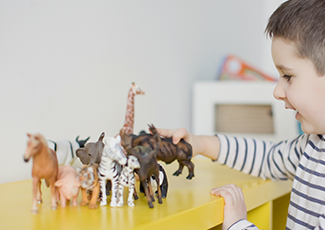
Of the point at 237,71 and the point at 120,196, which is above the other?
→ the point at 237,71

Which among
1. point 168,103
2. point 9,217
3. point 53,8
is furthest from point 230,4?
point 9,217

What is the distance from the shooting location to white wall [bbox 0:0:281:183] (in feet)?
2.28

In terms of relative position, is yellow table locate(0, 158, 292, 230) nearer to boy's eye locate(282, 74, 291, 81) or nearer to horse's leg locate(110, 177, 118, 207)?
horse's leg locate(110, 177, 118, 207)

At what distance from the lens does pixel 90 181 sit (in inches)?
18.9

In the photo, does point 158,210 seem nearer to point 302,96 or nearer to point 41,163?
point 41,163

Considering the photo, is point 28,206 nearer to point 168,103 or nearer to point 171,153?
point 171,153

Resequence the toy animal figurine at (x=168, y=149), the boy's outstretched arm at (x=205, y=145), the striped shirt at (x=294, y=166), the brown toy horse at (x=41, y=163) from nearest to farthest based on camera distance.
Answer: the brown toy horse at (x=41, y=163) < the toy animal figurine at (x=168, y=149) < the striped shirt at (x=294, y=166) < the boy's outstretched arm at (x=205, y=145)

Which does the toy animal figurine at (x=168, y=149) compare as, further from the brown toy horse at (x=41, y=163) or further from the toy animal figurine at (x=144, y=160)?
the brown toy horse at (x=41, y=163)

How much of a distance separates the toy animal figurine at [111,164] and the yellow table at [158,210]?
30 mm

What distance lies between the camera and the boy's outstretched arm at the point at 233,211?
581 millimetres

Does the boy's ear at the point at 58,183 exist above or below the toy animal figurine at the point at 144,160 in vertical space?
below

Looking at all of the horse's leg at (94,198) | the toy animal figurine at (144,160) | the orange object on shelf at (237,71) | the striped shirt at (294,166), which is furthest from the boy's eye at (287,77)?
the orange object on shelf at (237,71)

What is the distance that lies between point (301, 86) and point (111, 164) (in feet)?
1.25

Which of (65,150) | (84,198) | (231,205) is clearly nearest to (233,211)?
(231,205)
